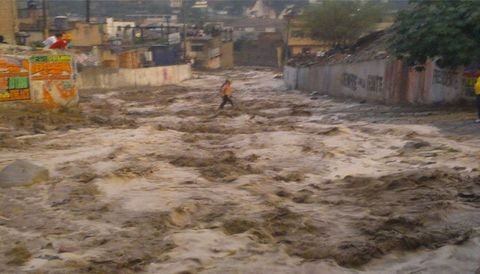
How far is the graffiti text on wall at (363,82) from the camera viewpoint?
2273 cm

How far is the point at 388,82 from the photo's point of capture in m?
21.8

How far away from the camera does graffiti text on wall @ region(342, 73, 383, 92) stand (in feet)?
74.6

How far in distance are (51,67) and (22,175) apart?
11.8 meters

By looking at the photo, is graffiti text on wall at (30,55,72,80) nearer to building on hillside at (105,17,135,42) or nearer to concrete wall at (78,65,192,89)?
concrete wall at (78,65,192,89)

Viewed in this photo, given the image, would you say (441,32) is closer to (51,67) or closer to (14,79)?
(51,67)

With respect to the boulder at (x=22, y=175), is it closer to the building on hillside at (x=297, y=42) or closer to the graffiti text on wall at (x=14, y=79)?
the graffiti text on wall at (x=14, y=79)

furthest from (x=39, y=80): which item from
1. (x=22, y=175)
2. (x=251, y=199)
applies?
(x=251, y=199)

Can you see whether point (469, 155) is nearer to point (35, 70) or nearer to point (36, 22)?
point (35, 70)

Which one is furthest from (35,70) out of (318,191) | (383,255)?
(383,255)

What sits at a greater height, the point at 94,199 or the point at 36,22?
the point at 36,22

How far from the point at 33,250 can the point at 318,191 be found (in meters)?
4.27

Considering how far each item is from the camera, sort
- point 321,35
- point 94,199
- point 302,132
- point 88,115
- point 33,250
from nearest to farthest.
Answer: point 33,250 → point 94,199 → point 302,132 → point 88,115 → point 321,35

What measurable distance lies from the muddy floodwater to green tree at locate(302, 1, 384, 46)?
1380 inches

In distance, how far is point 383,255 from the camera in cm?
608
